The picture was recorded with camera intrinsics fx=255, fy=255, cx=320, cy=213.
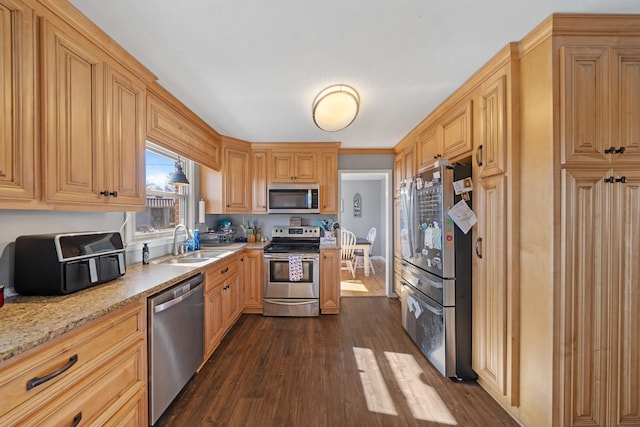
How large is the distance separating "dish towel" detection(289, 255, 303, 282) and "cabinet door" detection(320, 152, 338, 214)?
34.0 inches

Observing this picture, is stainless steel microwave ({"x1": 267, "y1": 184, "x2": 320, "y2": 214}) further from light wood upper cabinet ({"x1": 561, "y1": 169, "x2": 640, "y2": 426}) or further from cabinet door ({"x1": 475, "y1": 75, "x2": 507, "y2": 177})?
light wood upper cabinet ({"x1": 561, "y1": 169, "x2": 640, "y2": 426})

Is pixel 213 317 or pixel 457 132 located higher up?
pixel 457 132

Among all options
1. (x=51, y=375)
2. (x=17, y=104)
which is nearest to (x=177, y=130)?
(x=17, y=104)

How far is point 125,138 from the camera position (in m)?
1.69

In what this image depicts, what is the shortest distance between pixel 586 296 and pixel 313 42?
2.15 metres

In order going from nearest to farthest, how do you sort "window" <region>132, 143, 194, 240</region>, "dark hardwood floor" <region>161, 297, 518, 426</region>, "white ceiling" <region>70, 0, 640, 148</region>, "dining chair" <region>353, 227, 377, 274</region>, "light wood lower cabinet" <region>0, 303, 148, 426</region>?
"light wood lower cabinet" <region>0, 303, 148, 426</region>
"white ceiling" <region>70, 0, 640, 148</region>
"dark hardwood floor" <region>161, 297, 518, 426</region>
"window" <region>132, 143, 194, 240</region>
"dining chair" <region>353, 227, 377, 274</region>

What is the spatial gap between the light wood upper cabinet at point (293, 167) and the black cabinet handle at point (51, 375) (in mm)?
2929

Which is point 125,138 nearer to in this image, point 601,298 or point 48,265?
point 48,265

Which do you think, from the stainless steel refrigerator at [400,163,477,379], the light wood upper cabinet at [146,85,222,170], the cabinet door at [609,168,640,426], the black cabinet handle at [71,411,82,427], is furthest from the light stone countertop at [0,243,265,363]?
the cabinet door at [609,168,640,426]

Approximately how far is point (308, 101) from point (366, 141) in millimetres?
1535

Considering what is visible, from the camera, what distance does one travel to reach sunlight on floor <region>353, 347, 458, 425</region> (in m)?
1.72

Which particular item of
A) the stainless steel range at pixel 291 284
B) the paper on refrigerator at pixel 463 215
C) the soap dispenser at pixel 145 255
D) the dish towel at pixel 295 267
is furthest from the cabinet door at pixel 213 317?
the paper on refrigerator at pixel 463 215

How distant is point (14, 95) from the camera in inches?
42.6

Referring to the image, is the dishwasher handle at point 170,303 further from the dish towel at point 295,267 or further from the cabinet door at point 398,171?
the cabinet door at point 398,171
